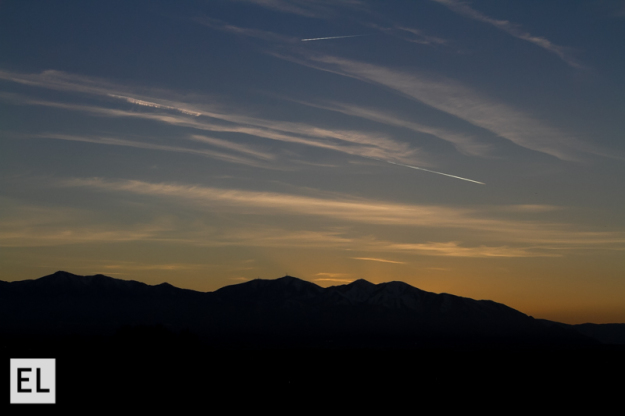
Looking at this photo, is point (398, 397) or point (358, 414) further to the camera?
point (398, 397)

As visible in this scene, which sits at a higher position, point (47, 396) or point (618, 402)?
point (47, 396)

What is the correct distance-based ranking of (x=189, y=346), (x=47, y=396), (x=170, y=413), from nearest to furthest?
1. (x=170, y=413)
2. (x=47, y=396)
3. (x=189, y=346)

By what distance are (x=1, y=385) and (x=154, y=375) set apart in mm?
37465

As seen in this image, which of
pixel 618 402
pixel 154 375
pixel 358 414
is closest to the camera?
pixel 358 414

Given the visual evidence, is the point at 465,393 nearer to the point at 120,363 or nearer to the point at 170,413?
the point at 170,413

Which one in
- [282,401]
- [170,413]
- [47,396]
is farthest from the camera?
[282,401]

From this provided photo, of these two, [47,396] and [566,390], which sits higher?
[47,396]

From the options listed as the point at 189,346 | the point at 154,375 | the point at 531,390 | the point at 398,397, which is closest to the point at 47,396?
the point at 398,397

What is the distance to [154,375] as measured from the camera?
424 ft

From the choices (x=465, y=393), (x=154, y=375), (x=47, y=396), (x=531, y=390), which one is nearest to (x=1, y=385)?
(x=47, y=396)

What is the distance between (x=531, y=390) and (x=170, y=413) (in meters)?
73.4

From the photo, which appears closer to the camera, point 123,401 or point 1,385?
point 123,401

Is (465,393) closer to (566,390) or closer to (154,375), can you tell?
(566,390)

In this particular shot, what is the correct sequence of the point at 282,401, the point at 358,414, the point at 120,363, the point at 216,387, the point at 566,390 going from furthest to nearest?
the point at 120,363
the point at 566,390
the point at 216,387
the point at 282,401
the point at 358,414
